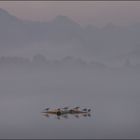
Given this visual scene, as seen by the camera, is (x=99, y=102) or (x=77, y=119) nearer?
(x=77, y=119)

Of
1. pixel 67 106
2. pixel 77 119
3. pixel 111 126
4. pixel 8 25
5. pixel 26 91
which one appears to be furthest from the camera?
pixel 8 25

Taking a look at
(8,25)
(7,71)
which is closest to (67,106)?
(7,71)

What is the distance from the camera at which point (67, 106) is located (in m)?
27.0

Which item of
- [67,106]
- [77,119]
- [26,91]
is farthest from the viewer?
[26,91]

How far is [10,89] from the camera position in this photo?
32.3 metres

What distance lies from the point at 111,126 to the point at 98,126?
509 millimetres

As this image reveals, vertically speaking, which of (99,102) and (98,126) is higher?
(99,102)

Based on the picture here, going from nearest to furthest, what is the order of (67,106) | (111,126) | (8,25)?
(111,126), (67,106), (8,25)

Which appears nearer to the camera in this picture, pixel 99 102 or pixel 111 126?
pixel 111 126

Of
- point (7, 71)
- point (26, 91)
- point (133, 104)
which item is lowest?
point (133, 104)

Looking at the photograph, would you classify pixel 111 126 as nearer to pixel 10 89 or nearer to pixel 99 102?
pixel 99 102

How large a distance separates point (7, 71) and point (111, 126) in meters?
17.1

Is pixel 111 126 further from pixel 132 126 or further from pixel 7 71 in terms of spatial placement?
pixel 7 71

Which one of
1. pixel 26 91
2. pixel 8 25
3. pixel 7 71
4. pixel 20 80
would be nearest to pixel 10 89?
pixel 26 91
